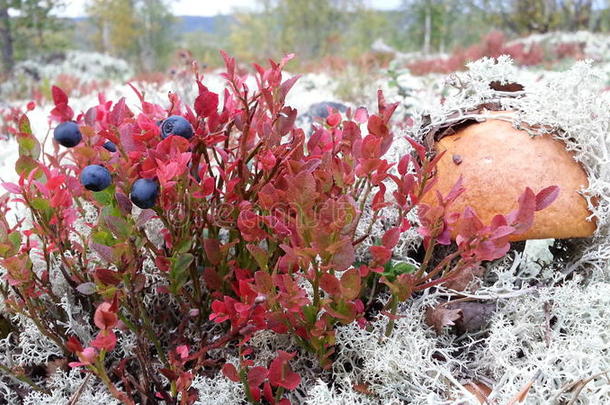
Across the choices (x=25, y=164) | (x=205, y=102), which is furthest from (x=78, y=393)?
(x=205, y=102)

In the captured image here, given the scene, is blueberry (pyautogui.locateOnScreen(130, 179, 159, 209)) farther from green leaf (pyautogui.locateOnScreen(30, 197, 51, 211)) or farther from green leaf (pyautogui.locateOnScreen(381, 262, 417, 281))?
green leaf (pyautogui.locateOnScreen(381, 262, 417, 281))

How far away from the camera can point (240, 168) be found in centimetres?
108

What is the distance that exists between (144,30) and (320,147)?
26635mm

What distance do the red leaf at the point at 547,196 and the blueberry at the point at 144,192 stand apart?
664 millimetres

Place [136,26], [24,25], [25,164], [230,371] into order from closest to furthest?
[230,371]
[25,164]
[24,25]
[136,26]

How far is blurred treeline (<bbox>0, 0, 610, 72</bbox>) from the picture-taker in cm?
1648

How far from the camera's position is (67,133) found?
1133 mm

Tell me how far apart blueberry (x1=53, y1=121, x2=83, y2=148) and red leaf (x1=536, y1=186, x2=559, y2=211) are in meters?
0.93

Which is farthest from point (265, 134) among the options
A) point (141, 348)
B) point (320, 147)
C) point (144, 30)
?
point (144, 30)

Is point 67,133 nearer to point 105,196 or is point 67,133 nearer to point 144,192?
point 105,196

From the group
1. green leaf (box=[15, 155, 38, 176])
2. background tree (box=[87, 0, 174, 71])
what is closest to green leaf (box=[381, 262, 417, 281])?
green leaf (box=[15, 155, 38, 176])

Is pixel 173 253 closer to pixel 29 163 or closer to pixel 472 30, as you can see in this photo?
pixel 29 163

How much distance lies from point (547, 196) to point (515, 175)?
0.27 meters

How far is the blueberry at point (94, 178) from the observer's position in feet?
3.00
